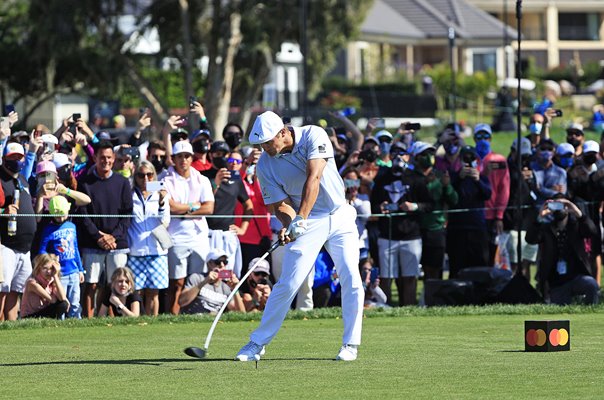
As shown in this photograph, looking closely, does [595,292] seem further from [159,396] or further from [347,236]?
[159,396]

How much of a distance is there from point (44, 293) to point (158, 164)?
9.64 feet

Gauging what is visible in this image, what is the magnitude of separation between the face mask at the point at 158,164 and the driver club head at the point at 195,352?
6770mm

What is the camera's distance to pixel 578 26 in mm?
105062

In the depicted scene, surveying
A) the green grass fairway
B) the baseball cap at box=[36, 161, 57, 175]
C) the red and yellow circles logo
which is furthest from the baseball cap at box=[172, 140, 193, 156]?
the red and yellow circles logo

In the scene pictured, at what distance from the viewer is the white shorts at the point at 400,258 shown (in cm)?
1788

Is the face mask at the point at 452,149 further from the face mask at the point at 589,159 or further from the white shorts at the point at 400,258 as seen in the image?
the white shorts at the point at 400,258

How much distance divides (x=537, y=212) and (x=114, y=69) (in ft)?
95.0

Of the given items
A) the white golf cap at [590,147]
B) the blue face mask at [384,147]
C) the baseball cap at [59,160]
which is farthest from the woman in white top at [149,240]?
the white golf cap at [590,147]

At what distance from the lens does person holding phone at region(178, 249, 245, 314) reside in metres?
16.5

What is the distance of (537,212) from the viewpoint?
18609 millimetres

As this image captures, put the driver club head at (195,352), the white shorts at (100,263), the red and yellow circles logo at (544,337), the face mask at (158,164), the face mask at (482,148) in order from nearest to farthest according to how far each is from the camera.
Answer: the driver club head at (195,352) → the red and yellow circles logo at (544,337) → the white shorts at (100,263) → the face mask at (158,164) → the face mask at (482,148)

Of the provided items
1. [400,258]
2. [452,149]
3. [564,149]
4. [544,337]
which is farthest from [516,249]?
[544,337]

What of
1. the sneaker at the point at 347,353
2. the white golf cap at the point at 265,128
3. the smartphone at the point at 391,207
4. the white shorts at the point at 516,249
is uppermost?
the white golf cap at the point at 265,128

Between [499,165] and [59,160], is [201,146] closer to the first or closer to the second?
[59,160]
